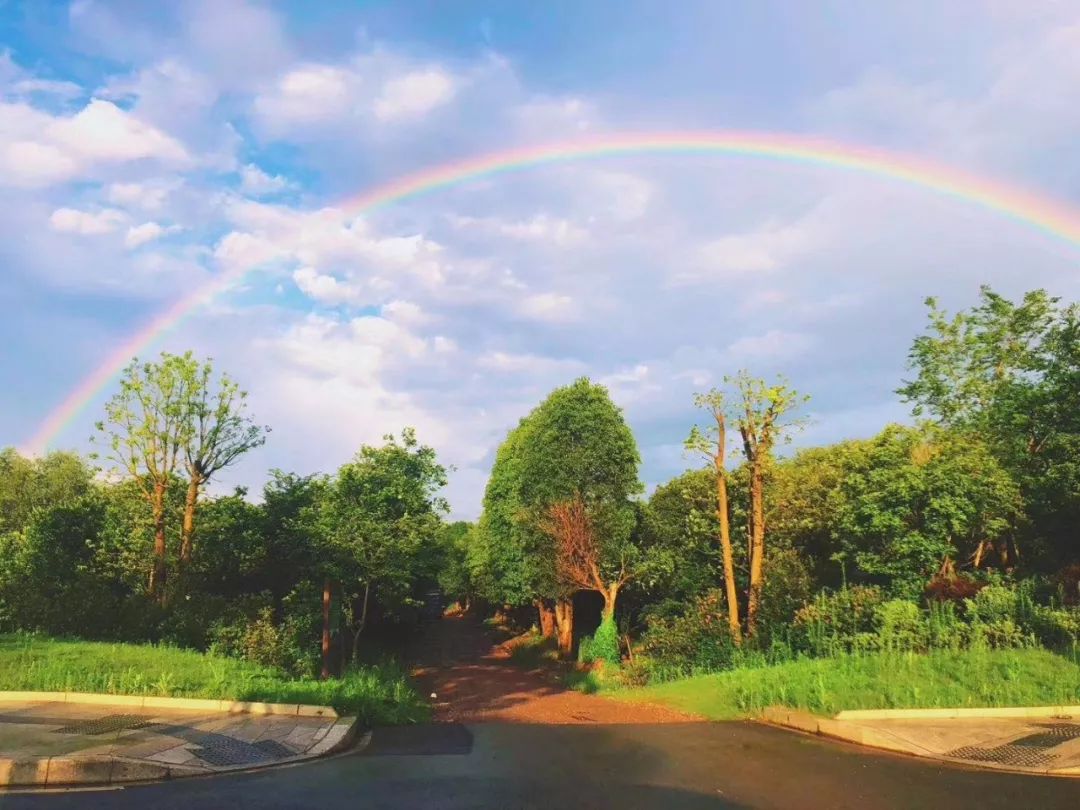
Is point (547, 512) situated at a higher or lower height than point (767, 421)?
lower

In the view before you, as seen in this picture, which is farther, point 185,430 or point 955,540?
point 955,540

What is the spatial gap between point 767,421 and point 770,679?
9198 millimetres

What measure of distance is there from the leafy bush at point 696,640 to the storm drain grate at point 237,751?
13528 millimetres

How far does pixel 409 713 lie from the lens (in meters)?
13.2

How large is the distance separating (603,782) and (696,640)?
49.7ft

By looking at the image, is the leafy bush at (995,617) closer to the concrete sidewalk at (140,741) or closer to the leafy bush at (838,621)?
the leafy bush at (838,621)

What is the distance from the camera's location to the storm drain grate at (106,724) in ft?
30.7

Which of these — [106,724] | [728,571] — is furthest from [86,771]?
[728,571]

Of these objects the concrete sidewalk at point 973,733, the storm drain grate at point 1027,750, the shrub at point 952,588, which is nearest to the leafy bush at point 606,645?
the shrub at point 952,588

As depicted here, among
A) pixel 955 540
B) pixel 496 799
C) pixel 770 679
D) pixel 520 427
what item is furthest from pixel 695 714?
pixel 520 427

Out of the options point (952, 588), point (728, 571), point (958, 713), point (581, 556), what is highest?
point (581, 556)

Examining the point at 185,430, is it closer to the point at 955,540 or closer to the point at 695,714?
the point at 695,714

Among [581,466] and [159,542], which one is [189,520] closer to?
[159,542]

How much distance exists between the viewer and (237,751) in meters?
8.89
